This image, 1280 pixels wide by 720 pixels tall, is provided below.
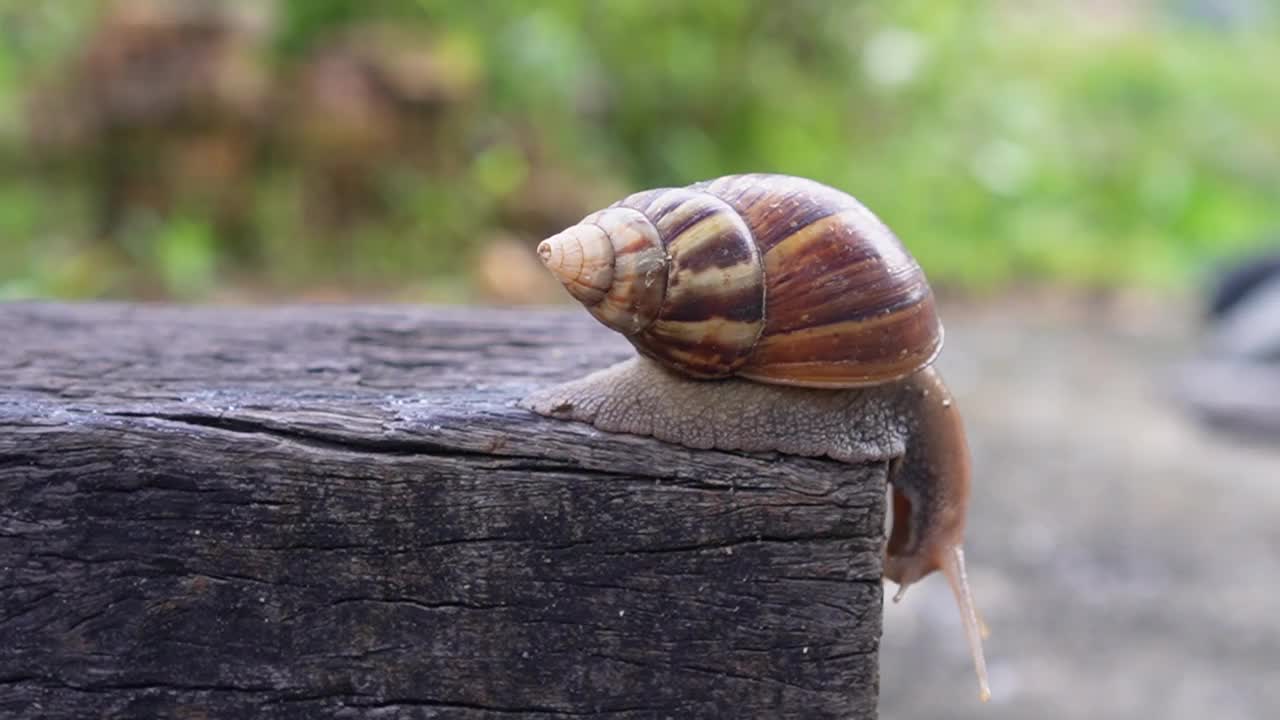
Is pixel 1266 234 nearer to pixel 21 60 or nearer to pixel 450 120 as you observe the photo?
pixel 450 120

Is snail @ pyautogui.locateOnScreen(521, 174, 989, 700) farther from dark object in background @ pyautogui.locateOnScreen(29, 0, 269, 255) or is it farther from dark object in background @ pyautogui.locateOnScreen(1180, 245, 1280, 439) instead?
dark object in background @ pyautogui.locateOnScreen(29, 0, 269, 255)

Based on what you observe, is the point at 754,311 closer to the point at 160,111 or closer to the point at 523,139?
the point at 160,111

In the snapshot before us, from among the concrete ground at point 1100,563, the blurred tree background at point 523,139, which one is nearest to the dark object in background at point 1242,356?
the concrete ground at point 1100,563

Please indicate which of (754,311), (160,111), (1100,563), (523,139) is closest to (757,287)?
(754,311)

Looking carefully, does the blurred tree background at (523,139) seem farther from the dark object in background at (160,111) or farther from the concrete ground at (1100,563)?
the concrete ground at (1100,563)

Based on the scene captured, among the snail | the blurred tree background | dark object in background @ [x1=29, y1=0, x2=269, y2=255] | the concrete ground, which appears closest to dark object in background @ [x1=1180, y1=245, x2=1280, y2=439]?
the concrete ground

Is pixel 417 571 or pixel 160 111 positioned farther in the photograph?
pixel 160 111
